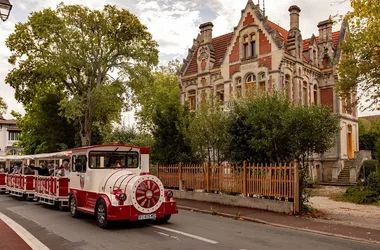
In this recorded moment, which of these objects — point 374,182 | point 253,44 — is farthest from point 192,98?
point 374,182

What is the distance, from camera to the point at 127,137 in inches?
1655

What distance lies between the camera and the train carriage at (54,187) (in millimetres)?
15312

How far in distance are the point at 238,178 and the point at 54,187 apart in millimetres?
7814

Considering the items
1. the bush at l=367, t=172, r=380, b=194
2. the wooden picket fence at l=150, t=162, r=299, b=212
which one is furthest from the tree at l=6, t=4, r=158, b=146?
the bush at l=367, t=172, r=380, b=194

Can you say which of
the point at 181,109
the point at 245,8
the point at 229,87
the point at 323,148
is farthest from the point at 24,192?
the point at 245,8

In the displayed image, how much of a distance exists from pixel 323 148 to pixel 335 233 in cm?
499

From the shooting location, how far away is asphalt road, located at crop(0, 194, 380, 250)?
28.2ft

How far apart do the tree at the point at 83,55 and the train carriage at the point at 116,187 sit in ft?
57.0

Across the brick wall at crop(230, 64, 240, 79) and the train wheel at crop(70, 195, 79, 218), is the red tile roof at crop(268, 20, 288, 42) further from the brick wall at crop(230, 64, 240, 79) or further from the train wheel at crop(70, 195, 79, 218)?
the train wheel at crop(70, 195, 79, 218)

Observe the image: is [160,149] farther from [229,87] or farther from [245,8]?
[245,8]

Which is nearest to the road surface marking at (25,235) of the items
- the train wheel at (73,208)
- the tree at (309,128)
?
the train wheel at (73,208)

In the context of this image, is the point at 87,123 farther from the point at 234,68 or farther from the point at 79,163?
the point at 79,163

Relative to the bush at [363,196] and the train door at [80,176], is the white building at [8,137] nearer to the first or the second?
the train door at [80,176]

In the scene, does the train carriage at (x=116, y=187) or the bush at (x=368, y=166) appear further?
the bush at (x=368, y=166)
